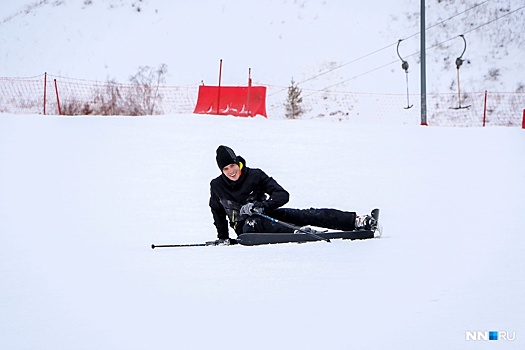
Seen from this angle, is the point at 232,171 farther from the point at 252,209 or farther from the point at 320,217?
the point at 320,217

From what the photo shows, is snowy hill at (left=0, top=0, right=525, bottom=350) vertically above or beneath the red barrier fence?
beneath

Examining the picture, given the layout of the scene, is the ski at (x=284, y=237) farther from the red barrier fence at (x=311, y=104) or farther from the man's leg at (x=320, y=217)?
the red barrier fence at (x=311, y=104)

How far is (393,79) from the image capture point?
33906mm

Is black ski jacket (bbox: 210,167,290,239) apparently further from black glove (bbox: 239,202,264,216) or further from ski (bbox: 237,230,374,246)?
ski (bbox: 237,230,374,246)

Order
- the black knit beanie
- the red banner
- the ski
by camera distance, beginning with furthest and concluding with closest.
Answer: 1. the red banner
2. the black knit beanie
3. the ski

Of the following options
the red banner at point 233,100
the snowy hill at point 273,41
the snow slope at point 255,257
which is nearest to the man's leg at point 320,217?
the snow slope at point 255,257

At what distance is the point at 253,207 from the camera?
6.56 meters

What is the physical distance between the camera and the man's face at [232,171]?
6582mm

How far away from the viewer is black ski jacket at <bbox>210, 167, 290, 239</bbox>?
669 centimetres

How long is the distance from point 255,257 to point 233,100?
15781 millimetres

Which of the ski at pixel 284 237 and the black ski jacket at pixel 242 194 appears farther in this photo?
the black ski jacket at pixel 242 194

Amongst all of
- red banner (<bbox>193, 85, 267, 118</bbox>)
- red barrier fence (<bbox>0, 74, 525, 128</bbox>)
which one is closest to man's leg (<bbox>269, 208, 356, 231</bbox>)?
red banner (<bbox>193, 85, 267, 118</bbox>)

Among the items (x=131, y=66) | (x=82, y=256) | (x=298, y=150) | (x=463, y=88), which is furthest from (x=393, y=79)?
(x=82, y=256)

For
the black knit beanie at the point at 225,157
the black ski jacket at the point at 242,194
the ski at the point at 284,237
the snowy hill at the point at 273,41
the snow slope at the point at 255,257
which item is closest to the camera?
the snow slope at the point at 255,257
